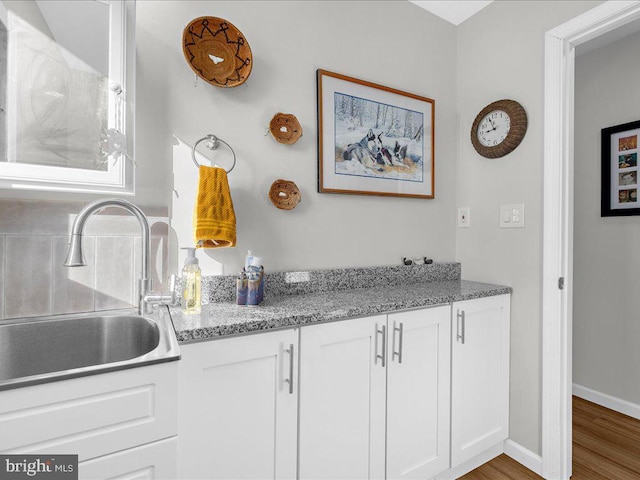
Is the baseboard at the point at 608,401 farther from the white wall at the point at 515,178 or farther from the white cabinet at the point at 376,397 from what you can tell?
the white cabinet at the point at 376,397

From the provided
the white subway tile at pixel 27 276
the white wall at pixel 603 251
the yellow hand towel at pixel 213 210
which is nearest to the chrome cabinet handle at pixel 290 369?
the yellow hand towel at pixel 213 210

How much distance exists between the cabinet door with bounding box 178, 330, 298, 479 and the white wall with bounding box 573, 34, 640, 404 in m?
2.41

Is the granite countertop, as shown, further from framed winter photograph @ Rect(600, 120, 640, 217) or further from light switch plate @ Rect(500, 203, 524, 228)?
framed winter photograph @ Rect(600, 120, 640, 217)

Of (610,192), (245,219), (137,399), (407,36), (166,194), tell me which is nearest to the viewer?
(137,399)

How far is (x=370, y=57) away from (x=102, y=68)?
1298 millimetres

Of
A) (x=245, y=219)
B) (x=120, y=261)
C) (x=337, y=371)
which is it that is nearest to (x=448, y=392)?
(x=337, y=371)

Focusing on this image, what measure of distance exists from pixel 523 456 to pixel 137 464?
185cm

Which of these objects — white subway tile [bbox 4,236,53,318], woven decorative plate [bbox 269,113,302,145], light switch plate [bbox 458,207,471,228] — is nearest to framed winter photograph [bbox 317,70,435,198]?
woven decorative plate [bbox 269,113,302,145]

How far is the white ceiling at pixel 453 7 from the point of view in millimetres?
2031

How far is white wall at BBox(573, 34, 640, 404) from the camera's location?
7.55ft

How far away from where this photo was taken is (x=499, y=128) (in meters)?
1.95

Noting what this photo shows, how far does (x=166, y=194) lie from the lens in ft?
4.60

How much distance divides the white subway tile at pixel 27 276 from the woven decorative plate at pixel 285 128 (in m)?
0.96

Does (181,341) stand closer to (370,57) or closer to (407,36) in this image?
(370,57)
